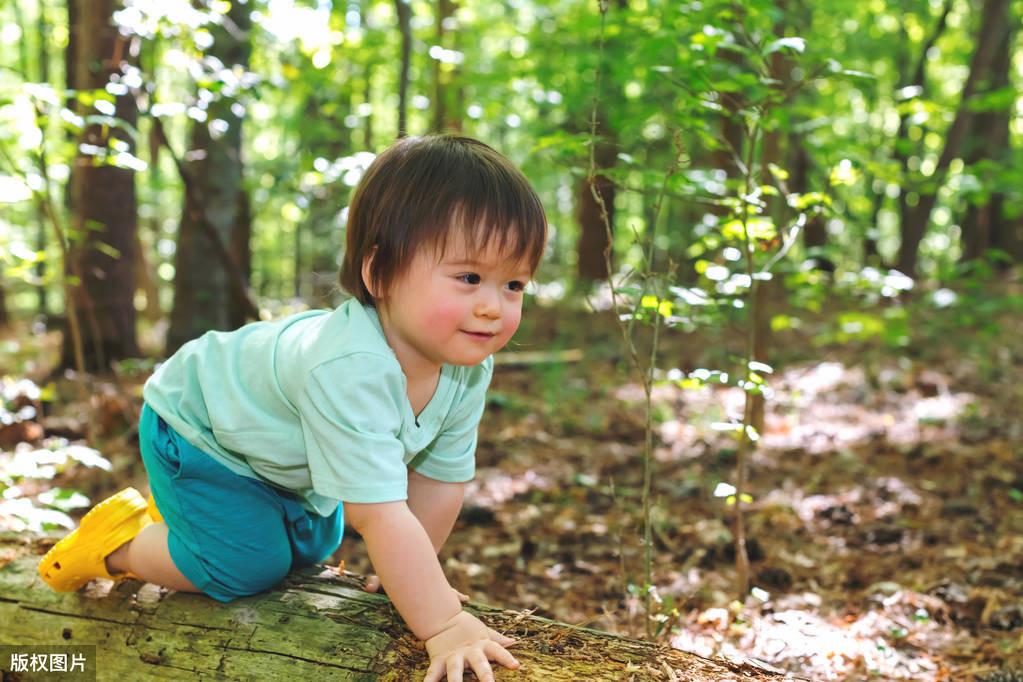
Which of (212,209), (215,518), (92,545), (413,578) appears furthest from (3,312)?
(413,578)

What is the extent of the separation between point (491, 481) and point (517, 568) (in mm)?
1107

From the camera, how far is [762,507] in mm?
4023

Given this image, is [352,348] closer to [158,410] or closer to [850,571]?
[158,410]

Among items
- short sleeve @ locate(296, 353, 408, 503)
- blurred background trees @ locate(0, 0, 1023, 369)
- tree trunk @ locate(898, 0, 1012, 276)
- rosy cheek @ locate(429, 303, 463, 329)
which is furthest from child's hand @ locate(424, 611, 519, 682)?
tree trunk @ locate(898, 0, 1012, 276)

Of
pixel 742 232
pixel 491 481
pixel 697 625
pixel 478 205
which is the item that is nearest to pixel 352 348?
pixel 478 205

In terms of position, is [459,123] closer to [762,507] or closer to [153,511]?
[762,507]

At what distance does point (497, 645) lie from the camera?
183 centimetres

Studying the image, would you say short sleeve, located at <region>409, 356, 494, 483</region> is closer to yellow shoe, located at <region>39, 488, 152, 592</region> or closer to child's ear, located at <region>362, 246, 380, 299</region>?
child's ear, located at <region>362, 246, 380, 299</region>

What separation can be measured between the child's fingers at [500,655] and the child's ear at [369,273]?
867 mm

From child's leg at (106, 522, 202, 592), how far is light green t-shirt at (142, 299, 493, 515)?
0.30 m

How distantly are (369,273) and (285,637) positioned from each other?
93cm

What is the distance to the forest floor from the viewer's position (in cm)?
269

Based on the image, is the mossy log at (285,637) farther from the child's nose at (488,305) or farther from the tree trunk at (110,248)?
the tree trunk at (110,248)

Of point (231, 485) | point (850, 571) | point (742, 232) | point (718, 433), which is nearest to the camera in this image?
point (231, 485)
